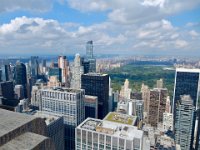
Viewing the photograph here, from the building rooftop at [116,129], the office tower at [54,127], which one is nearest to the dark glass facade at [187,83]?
the office tower at [54,127]

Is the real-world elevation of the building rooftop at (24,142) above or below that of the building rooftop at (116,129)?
above

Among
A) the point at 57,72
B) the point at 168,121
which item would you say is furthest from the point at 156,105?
the point at 57,72

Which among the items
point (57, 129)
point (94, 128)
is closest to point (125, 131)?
point (94, 128)

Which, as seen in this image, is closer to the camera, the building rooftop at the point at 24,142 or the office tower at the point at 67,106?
the building rooftop at the point at 24,142

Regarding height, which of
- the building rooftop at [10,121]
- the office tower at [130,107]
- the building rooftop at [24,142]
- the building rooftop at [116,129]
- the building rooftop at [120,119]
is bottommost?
the office tower at [130,107]

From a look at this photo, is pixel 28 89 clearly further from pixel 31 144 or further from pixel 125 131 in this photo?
pixel 31 144

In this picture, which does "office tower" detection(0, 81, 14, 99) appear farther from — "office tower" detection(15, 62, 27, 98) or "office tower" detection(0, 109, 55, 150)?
"office tower" detection(0, 109, 55, 150)

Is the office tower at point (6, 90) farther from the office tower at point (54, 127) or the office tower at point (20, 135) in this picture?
the office tower at point (20, 135)

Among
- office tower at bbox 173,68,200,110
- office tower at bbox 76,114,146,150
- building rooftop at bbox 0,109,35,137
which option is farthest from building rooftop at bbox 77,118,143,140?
office tower at bbox 173,68,200,110
